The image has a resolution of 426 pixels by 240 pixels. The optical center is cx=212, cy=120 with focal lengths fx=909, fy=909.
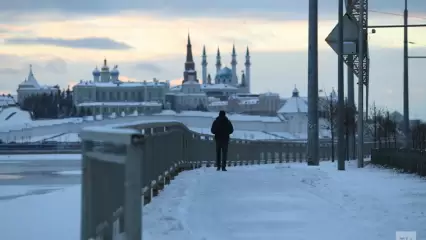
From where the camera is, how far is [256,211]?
1440 centimetres

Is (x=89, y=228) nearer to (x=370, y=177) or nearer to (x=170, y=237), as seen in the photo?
(x=170, y=237)

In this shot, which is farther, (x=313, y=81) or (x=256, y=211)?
(x=313, y=81)

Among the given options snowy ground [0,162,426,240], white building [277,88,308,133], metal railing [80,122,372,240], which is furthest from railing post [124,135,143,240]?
white building [277,88,308,133]

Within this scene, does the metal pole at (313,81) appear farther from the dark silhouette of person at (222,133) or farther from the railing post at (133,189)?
the railing post at (133,189)

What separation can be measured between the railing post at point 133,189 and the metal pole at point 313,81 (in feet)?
86.5

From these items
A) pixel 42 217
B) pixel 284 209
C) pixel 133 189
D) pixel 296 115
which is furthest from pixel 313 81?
pixel 296 115

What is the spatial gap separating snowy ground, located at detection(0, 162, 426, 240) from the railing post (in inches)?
186

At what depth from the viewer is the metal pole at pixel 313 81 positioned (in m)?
32.4

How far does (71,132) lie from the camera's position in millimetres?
153375

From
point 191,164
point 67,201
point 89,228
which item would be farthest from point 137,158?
point 191,164

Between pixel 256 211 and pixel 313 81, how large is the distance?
1871 cm

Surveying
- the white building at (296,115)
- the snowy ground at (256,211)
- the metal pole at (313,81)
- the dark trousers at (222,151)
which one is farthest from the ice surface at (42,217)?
the white building at (296,115)

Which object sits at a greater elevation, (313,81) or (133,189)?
(313,81)

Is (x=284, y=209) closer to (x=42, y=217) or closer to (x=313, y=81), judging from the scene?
(x=42, y=217)
